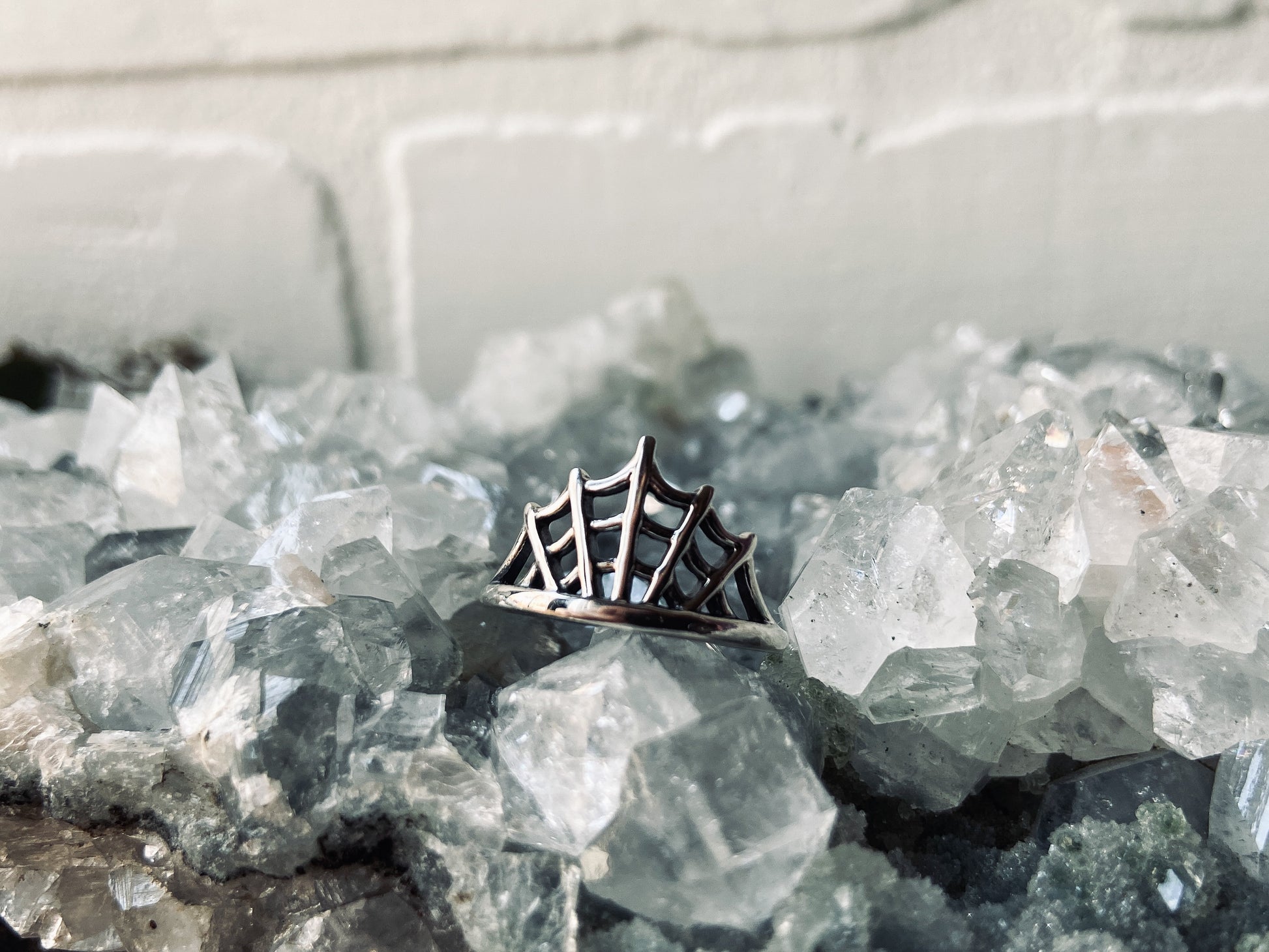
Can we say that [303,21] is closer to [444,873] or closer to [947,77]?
[947,77]

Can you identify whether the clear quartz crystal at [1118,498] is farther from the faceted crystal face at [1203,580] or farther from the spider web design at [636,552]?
the spider web design at [636,552]

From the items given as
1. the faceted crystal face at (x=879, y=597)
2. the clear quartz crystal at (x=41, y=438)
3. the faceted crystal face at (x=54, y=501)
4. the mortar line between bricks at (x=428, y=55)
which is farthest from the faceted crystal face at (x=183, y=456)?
the mortar line between bricks at (x=428, y=55)

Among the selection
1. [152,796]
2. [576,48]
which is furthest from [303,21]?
[152,796]

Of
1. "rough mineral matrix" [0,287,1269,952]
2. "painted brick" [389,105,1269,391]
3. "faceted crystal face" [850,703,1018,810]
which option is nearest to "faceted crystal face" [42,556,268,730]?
"rough mineral matrix" [0,287,1269,952]

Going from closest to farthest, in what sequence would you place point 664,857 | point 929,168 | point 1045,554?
point 664,857 → point 1045,554 → point 929,168

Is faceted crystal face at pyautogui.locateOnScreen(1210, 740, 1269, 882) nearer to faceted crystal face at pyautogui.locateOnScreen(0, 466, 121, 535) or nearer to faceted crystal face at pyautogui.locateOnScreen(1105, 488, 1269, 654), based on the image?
faceted crystal face at pyautogui.locateOnScreen(1105, 488, 1269, 654)
